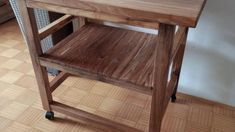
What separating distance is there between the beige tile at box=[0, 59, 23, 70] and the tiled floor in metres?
0.06

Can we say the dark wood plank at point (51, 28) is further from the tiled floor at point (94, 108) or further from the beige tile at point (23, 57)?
the beige tile at point (23, 57)

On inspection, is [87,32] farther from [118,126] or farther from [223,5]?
[223,5]

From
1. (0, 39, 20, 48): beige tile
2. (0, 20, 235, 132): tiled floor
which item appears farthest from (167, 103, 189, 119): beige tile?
(0, 39, 20, 48): beige tile

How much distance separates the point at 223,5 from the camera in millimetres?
1029

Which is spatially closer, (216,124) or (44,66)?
(44,66)

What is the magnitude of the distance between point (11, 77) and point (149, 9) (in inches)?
46.3

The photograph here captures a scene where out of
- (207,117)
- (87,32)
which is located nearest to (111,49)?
(87,32)

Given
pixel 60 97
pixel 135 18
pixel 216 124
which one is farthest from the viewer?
pixel 60 97

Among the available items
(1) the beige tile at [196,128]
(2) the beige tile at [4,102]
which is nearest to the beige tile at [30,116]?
(2) the beige tile at [4,102]

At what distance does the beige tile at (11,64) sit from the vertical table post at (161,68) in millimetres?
1116

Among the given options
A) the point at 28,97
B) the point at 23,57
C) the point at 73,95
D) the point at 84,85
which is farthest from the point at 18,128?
the point at 23,57

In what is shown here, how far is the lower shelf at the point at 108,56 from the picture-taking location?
90cm

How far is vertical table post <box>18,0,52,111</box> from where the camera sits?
895 millimetres

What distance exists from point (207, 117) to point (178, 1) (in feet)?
2.50
